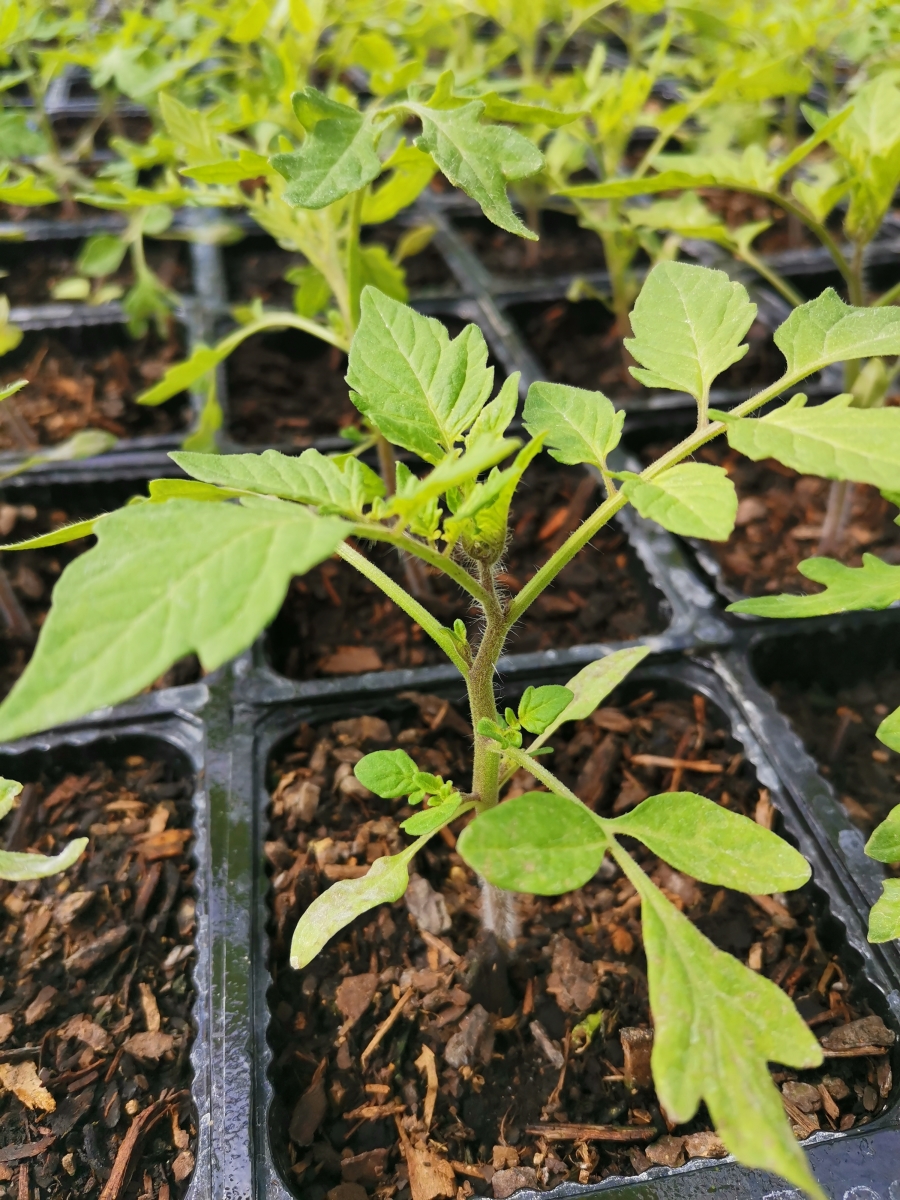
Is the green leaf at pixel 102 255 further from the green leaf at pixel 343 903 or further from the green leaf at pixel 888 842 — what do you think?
the green leaf at pixel 888 842

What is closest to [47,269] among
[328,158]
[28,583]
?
[28,583]

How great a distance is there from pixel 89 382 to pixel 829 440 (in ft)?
4.95

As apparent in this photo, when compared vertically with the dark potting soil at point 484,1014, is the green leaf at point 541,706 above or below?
above

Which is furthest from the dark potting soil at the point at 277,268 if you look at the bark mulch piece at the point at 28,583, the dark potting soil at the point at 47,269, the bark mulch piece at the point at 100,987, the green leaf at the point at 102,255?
the bark mulch piece at the point at 100,987

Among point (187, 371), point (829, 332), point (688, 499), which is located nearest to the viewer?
point (688, 499)

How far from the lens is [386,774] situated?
2.16 ft

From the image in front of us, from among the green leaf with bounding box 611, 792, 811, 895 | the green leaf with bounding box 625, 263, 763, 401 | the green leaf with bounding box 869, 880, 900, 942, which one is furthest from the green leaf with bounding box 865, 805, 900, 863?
the green leaf with bounding box 625, 263, 763, 401

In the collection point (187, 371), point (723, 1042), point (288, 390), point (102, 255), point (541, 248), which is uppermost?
point (541, 248)

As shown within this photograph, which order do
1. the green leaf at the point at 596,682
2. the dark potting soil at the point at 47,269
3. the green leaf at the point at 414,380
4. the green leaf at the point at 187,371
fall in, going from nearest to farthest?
1. the green leaf at the point at 414,380
2. the green leaf at the point at 596,682
3. the green leaf at the point at 187,371
4. the dark potting soil at the point at 47,269

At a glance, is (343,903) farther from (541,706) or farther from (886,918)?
(886,918)

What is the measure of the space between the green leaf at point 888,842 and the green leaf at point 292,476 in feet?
1.59

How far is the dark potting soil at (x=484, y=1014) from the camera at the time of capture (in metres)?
0.73

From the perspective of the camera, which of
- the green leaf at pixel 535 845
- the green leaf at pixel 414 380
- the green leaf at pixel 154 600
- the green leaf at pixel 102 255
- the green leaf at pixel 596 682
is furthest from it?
the green leaf at pixel 102 255

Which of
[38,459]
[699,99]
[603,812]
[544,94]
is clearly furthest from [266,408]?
[603,812]
